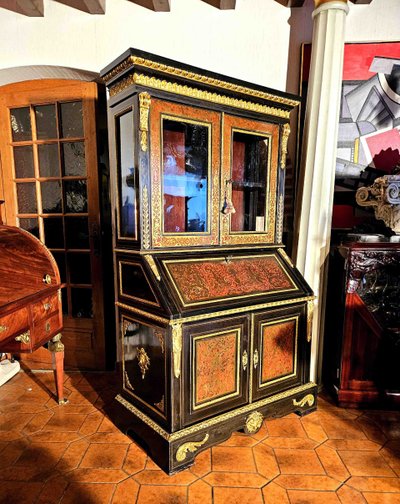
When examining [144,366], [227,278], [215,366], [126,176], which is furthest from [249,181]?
[144,366]

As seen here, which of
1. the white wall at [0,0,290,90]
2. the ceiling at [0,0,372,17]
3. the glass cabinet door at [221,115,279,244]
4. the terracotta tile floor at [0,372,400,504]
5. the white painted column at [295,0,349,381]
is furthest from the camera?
the white wall at [0,0,290,90]

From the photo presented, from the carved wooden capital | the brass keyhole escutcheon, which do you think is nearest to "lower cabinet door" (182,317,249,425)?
the brass keyhole escutcheon

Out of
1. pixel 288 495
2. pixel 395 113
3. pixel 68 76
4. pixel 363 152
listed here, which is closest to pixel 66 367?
pixel 288 495

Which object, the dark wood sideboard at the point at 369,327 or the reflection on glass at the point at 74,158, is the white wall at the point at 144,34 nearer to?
the reflection on glass at the point at 74,158

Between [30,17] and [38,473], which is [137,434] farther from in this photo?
[30,17]

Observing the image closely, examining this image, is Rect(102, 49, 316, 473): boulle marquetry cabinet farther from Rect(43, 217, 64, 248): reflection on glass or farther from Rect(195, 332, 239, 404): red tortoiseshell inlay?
Rect(43, 217, 64, 248): reflection on glass

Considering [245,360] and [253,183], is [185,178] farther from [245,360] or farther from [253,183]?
[245,360]

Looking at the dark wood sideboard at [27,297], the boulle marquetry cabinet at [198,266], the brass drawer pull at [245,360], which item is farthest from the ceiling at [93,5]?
the brass drawer pull at [245,360]

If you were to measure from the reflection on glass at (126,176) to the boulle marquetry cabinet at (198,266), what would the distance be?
0.01 m

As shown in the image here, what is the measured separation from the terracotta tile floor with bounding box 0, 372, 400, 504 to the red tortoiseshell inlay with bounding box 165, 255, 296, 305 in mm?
926

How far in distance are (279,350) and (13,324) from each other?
64.0 inches

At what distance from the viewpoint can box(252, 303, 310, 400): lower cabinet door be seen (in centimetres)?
189

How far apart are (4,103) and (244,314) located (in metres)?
2.72

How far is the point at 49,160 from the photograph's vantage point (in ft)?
8.87
